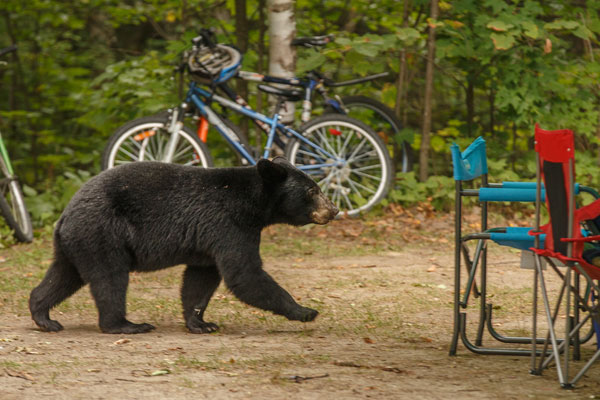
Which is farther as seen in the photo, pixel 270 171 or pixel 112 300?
pixel 270 171

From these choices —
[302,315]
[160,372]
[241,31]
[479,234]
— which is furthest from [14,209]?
[479,234]

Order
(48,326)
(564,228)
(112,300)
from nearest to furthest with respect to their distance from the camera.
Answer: (564,228)
(112,300)
(48,326)

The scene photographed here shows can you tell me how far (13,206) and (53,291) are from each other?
3.82m

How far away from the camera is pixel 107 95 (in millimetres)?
9938

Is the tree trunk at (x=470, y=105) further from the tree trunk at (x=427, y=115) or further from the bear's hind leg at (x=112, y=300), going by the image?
the bear's hind leg at (x=112, y=300)

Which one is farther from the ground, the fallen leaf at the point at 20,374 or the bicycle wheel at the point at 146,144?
the bicycle wheel at the point at 146,144

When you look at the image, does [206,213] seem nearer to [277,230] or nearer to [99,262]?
[99,262]

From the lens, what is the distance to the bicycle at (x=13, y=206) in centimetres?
781

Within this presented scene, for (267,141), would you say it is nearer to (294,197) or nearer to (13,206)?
(13,206)

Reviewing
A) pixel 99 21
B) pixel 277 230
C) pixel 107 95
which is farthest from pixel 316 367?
pixel 99 21

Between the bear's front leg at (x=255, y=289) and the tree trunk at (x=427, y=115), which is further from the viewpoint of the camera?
the tree trunk at (x=427, y=115)

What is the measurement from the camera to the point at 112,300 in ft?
14.9

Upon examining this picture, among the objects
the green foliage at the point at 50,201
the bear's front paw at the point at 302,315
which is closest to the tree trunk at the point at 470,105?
the green foliage at the point at 50,201

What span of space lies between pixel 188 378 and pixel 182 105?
17.2ft
